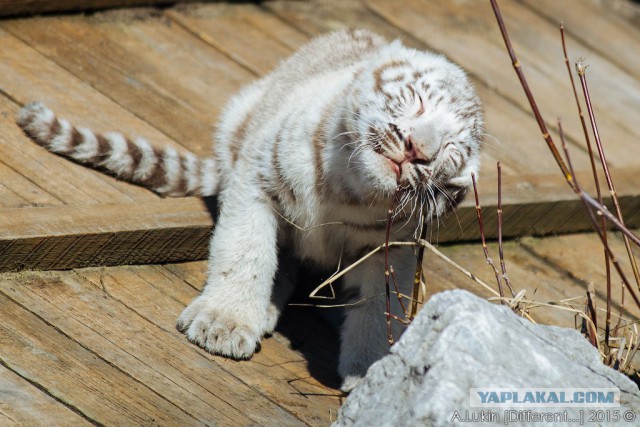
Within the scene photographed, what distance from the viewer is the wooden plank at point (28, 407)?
2.36 meters

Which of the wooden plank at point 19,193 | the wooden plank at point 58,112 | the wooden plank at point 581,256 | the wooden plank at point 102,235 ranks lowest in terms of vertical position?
the wooden plank at point 19,193

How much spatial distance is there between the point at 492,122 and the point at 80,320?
93.4 inches

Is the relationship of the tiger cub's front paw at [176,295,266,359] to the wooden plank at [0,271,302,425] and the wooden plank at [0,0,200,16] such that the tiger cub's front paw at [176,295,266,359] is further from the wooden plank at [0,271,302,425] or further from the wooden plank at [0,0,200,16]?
the wooden plank at [0,0,200,16]

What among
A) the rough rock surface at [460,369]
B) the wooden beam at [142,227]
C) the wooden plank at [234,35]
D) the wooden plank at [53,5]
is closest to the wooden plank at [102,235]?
the wooden beam at [142,227]

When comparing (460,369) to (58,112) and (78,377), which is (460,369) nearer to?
(78,377)

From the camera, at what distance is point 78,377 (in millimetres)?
2570

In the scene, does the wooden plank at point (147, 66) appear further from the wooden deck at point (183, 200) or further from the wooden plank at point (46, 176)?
the wooden plank at point (46, 176)

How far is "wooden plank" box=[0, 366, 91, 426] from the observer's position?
7.74 feet

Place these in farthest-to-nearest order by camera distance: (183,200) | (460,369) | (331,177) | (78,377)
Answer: (183,200) < (331,177) < (78,377) < (460,369)

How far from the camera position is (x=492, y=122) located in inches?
175

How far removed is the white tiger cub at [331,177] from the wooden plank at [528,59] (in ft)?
4.88

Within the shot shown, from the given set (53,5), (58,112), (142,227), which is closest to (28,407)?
(142,227)

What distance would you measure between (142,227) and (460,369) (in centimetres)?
135

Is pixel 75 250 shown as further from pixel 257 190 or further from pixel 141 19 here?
pixel 141 19
